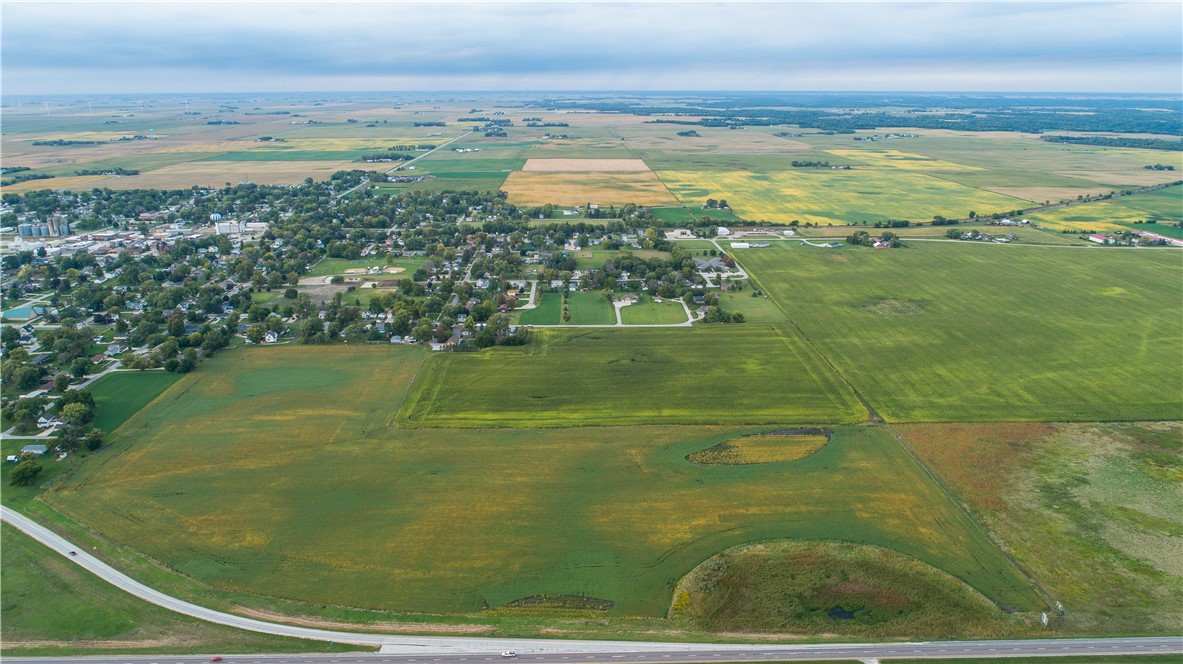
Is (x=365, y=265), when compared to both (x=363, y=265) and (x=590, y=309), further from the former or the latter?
→ (x=590, y=309)

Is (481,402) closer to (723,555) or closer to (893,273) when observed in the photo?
(723,555)

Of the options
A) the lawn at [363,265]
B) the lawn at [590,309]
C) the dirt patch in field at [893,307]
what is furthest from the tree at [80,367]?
the dirt patch in field at [893,307]

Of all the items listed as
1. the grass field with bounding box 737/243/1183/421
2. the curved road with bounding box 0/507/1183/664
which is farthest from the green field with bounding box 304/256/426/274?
the curved road with bounding box 0/507/1183/664

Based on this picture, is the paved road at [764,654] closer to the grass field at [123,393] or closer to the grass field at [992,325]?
the grass field at [992,325]

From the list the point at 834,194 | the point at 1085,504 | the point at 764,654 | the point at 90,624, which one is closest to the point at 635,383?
the point at 764,654

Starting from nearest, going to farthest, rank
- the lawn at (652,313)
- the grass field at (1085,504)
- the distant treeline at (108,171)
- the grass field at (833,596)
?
the grass field at (833,596) → the grass field at (1085,504) → the lawn at (652,313) → the distant treeline at (108,171)
